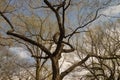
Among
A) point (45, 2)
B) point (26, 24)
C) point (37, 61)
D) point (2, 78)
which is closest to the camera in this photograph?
point (45, 2)

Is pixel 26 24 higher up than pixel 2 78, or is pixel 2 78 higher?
pixel 26 24

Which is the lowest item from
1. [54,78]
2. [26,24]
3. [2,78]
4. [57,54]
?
[2,78]

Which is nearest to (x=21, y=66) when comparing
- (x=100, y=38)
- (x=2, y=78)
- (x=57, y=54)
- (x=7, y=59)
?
(x=7, y=59)

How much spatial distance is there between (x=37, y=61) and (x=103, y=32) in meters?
9.03

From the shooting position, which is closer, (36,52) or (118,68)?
(36,52)

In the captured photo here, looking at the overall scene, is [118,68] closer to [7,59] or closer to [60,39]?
[7,59]

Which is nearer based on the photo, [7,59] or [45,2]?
[45,2]

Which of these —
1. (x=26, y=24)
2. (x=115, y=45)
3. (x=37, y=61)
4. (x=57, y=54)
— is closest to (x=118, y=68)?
(x=115, y=45)

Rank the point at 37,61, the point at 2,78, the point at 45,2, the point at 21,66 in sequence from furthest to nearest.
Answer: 1. the point at 2,78
2. the point at 21,66
3. the point at 37,61
4. the point at 45,2

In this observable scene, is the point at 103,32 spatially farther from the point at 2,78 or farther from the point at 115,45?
the point at 2,78

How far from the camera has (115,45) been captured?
31078 millimetres

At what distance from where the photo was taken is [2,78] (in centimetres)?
3466

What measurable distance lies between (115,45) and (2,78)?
13995 mm

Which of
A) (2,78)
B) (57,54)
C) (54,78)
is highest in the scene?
(57,54)
